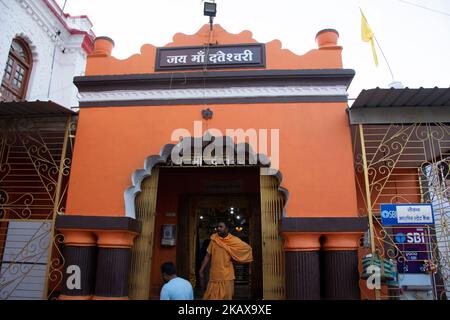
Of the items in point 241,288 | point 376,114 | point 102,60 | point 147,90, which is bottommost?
point 241,288

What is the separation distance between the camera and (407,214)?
17.5 feet

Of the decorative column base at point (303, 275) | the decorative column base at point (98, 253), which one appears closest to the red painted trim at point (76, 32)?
the decorative column base at point (98, 253)

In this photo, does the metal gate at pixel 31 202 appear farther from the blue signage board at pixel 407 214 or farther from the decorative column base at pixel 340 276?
the blue signage board at pixel 407 214

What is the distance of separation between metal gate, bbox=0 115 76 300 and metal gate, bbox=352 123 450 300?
16.2ft

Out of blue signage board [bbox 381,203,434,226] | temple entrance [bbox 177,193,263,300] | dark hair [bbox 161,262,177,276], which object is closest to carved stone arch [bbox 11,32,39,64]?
temple entrance [bbox 177,193,263,300]

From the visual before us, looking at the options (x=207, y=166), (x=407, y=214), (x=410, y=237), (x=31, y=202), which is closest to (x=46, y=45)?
(x=31, y=202)

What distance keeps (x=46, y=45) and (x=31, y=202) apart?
4965mm

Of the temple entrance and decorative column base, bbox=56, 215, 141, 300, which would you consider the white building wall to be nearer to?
decorative column base, bbox=56, 215, 141, 300

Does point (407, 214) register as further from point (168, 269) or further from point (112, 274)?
point (112, 274)

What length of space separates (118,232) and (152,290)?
2.81m

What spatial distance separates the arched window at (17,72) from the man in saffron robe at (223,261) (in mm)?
5869

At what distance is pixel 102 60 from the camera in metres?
6.43
